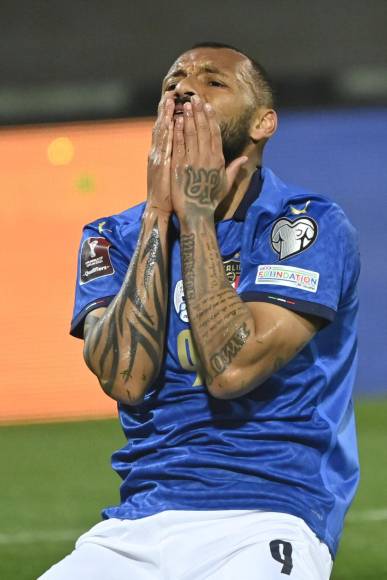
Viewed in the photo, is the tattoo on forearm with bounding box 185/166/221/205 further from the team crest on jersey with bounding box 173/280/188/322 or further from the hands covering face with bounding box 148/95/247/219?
the team crest on jersey with bounding box 173/280/188/322

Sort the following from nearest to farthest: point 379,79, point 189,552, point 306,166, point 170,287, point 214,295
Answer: point 189,552
point 214,295
point 170,287
point 306,166
point 379,79

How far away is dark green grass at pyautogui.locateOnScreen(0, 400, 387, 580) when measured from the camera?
5.06 meters

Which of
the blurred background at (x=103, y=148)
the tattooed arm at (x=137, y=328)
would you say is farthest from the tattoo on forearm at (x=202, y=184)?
the blurred background at (x=103, y=148)

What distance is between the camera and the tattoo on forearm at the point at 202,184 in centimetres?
298

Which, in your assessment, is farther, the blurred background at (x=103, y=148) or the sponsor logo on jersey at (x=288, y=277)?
the blurred background at (x=103, y=148)

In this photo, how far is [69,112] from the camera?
36.8 feet

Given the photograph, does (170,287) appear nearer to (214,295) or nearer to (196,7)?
(214,295)

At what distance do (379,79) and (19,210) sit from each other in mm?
3788

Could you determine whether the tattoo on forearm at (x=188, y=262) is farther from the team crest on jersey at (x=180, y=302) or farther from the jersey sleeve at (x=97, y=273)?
the jersey sleeve at (x=97, y=273)

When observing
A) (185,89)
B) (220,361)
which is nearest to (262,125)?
(185,89)

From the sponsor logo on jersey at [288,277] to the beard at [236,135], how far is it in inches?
17.1

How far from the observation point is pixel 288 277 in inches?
113

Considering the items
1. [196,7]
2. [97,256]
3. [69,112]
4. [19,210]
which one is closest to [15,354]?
[19,210]

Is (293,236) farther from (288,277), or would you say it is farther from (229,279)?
(229,279)
